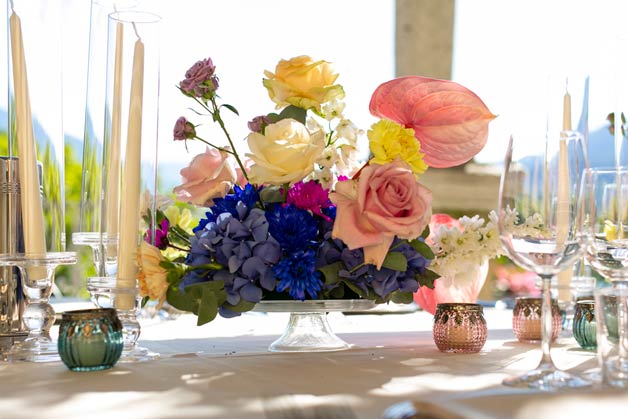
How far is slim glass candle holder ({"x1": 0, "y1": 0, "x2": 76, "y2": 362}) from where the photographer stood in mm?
1021

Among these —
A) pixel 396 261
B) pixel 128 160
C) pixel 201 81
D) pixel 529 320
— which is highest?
pixel 201 81

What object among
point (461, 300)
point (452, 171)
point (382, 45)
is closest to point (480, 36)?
point (382, 45)

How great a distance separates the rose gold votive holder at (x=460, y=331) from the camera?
108 cm

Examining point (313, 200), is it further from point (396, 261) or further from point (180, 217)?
point (180, 217)

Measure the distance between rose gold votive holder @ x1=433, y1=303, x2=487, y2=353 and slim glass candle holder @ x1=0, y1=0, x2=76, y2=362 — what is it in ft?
1.54

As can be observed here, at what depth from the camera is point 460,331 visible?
1080 millimetres

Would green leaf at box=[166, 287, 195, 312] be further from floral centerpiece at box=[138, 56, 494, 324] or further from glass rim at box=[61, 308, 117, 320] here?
glass rim at box=[61, 308, 117, 320]

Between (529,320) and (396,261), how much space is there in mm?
304

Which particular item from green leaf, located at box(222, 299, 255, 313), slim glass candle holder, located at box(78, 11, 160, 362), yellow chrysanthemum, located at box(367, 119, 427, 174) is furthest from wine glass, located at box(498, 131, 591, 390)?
slim glass candle holder, located at box(78, 11, 160, 362)

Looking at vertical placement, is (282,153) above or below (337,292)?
above

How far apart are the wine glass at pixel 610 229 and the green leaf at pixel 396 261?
0.73 feet

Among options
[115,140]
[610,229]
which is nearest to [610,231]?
[610,229]

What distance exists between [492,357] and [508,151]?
0.33m

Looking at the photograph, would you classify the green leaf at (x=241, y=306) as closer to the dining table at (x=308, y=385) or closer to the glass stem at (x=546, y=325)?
the dining table at (x=308, y=385)
